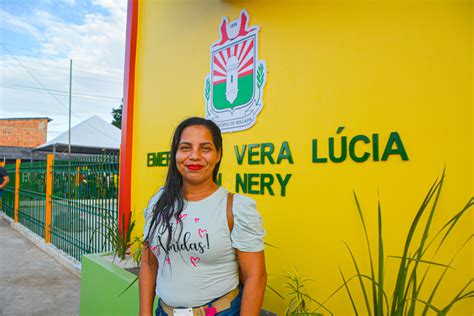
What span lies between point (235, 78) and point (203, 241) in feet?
5.52

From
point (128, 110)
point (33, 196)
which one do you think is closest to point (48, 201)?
point (33, 196)

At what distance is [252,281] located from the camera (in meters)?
1.39

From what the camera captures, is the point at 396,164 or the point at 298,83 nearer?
the point at 396,164

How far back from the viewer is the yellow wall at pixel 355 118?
174 centimetres

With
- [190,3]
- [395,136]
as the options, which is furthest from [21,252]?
[395,136]

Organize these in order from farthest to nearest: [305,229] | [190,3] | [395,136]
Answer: [190,3]
[305,229]
[395,136]

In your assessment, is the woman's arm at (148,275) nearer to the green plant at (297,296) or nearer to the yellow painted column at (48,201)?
the green plant at (297,296)

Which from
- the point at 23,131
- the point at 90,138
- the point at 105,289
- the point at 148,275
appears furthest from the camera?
the point at 23,131

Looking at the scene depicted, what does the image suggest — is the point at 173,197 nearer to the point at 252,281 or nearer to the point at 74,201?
the point at 252,281

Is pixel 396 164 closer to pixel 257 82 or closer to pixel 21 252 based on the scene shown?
pixel 257 82

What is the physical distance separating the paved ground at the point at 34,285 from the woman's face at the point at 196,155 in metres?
3.14

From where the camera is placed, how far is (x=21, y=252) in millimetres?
6219

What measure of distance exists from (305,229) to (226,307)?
1.00m

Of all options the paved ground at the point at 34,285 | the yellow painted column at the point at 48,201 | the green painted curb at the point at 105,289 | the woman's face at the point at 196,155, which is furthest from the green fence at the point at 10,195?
the woman's face at the point at 196,155
